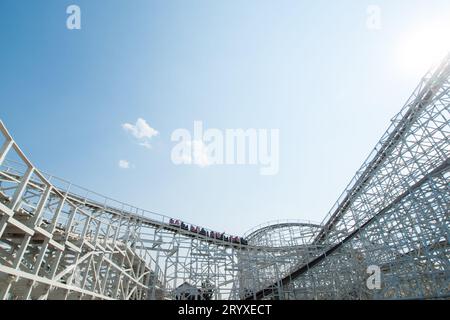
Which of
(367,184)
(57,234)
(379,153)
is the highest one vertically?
(379,153)

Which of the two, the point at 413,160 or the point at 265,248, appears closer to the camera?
the point at 413,160

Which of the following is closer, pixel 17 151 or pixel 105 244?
pixel 17 151
